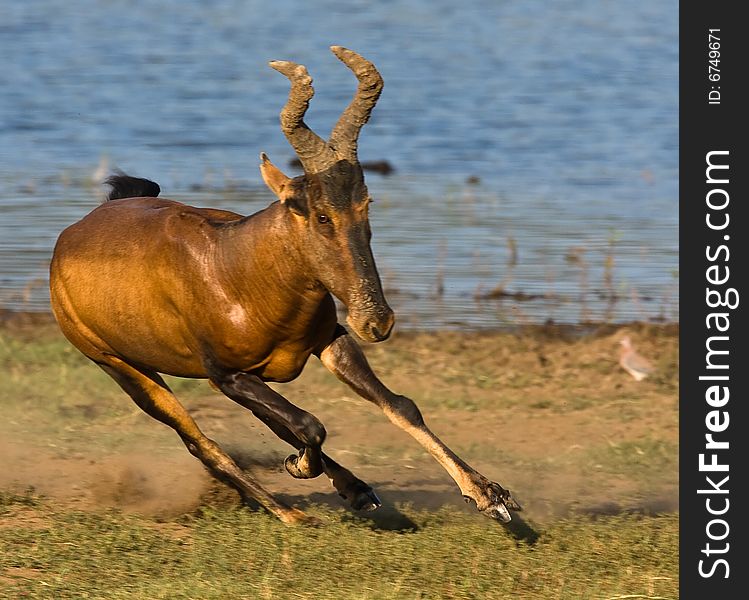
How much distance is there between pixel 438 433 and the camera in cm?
917

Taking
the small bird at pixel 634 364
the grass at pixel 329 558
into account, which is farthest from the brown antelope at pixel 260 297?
the small bird at pixel 634 364

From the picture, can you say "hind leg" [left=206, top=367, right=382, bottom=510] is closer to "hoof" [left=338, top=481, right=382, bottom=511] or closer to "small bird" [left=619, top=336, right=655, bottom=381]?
"hoof" [left=338, top=481, right=382, bottom=511]

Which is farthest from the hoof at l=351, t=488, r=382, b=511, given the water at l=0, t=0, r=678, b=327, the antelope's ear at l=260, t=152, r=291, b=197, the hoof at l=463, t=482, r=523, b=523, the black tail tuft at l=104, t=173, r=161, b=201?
the water at l=0, t=0, r=678, b=327

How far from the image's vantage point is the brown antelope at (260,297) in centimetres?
660

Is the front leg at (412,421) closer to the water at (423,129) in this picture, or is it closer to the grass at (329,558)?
the grass at (329,558)

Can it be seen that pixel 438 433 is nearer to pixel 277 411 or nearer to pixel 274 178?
pixel 277 411

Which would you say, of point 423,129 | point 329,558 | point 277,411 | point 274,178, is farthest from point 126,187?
point 423,129

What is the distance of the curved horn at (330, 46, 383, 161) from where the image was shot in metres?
6.61

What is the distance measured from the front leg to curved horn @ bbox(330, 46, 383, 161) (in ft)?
3.38

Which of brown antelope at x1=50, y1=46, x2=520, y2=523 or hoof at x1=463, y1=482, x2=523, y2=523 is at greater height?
brown antelope at x1=50, y1=46, x2=520, y2=523

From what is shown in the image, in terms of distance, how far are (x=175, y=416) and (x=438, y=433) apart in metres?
1.91

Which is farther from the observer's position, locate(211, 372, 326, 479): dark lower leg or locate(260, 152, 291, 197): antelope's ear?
locate(211, 372, 326, 479): dark lower leg
